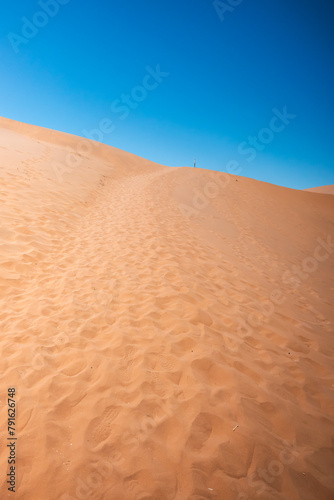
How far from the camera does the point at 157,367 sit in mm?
3160

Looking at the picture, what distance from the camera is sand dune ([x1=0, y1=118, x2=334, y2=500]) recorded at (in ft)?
6.98

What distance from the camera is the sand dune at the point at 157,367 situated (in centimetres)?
213

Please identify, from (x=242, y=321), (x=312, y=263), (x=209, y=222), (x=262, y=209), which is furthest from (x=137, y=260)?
(x=262, y=209)

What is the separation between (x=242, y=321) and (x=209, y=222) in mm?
7774

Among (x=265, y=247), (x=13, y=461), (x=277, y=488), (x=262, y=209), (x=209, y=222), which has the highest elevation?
(x=262, y=209)

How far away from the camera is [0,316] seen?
3738 mm

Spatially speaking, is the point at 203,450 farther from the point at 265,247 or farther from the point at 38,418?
the point at 265,247

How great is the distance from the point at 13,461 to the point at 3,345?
5.05 feet

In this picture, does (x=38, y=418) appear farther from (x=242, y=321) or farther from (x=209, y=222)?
(x=209, y=222)

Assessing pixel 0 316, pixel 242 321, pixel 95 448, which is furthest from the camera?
pixel 242 321

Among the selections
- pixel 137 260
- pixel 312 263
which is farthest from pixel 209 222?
pixel 137 260

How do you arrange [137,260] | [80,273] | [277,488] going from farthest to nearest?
[137,260] → [80,273] → [277,488]

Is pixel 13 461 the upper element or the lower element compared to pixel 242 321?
lower

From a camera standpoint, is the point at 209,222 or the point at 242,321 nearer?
the point at 242,321
